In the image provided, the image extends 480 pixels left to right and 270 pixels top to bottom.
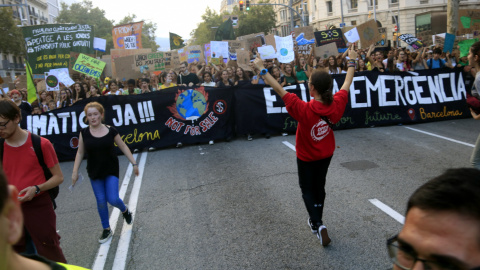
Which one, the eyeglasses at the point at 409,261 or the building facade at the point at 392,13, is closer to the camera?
the eyeglasses at the point at 409,261

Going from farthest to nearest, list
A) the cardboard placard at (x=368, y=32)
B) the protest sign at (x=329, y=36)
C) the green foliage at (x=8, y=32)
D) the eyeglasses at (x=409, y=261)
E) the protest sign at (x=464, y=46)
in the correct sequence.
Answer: the green foliage at (x=8, y=32) < the protest sign at (x=329, y=36) < the cardboard placard at (x=368, y=32) < the protest sign at (x=464, y=46) < the eyeglasses at (x=409, y=261)

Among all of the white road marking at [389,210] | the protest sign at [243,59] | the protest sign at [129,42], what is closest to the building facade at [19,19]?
the protest sign at [129,42]

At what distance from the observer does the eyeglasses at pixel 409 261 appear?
1094 mm

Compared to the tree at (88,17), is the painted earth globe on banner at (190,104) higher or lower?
lower

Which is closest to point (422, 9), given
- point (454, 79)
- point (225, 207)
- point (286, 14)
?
point (286, 14)

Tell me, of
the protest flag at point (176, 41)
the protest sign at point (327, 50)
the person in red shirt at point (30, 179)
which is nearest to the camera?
the person in red shirt at point (30, 179)

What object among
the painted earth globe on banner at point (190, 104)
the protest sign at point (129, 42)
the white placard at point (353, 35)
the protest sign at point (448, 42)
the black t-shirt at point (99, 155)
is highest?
the protest sign at point (129, 42)

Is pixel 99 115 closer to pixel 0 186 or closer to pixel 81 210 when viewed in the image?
pixel 81 210

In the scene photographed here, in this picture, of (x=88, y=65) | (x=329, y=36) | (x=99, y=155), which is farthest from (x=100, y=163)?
(x=329, y=36)

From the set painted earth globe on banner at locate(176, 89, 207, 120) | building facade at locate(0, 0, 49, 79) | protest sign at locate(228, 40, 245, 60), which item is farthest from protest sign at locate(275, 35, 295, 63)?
building facade at locate(0, 0, 49, 79)

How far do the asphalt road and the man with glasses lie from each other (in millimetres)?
2856

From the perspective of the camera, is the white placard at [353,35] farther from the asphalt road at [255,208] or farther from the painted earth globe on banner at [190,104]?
the painted earth globe on banner at [190,104]

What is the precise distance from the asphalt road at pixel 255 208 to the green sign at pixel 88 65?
3.77m

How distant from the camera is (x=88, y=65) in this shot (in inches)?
483
